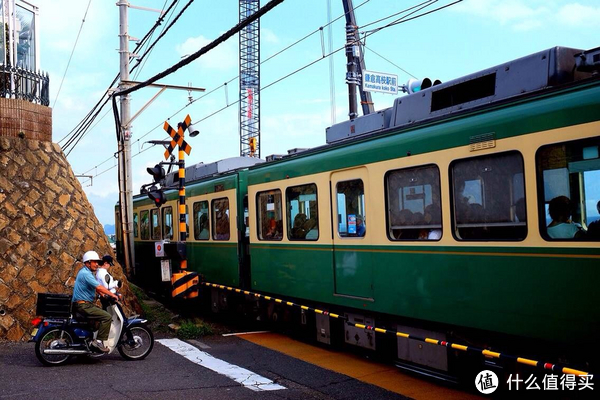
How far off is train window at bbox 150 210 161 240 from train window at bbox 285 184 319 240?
7.72 metres

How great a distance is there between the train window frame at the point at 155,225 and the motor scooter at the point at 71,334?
26.0ft

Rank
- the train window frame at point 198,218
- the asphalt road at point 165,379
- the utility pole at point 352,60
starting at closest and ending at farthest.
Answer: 1. the asphalt road at point 165,379
2. the train window frame at point 198,218
3. the utility pole at point 352,60

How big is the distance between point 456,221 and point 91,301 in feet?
17.0

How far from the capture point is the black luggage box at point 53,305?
8766 mm

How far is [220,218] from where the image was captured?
1286 cm

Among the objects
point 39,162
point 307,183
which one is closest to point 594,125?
point 307,183

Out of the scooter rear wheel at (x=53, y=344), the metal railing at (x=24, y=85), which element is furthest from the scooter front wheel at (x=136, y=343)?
the metal railing at (x=24, y=85)

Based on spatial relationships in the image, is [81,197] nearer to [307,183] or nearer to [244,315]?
[244,315]

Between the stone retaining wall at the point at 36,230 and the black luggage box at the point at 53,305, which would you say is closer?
the black luggage box at the point at 53,305

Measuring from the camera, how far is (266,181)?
35.8 feet

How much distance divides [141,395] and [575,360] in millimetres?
4551

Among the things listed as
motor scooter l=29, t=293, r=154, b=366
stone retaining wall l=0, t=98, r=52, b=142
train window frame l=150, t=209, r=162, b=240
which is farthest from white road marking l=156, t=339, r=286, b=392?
train window frame l=150, t=209, r=162, b=240

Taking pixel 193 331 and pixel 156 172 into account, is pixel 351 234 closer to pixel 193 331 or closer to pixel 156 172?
pixel 193 331

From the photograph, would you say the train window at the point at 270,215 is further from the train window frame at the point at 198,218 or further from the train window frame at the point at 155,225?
the train window frame at the point at 155,225
